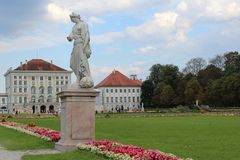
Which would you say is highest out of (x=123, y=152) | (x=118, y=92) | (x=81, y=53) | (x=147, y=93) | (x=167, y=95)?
(x=118, y=92)

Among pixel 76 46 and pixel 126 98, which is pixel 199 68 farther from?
pixel 76 46

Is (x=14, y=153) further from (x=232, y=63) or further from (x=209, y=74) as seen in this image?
(x=209, y=74)

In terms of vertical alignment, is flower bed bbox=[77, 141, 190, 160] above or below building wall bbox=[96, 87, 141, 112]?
below

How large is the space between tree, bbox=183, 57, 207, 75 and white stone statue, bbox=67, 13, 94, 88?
91.7 meters

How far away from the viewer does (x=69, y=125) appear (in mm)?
15312

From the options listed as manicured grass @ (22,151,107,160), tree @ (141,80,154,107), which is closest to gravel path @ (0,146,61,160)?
manicured grass @ (22,151,107,160)

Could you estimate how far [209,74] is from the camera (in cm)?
9725

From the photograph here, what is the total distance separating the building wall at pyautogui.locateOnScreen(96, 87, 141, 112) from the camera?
147m

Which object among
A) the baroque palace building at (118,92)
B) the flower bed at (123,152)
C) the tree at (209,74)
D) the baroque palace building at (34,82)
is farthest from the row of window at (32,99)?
the flower bed at (123,152)

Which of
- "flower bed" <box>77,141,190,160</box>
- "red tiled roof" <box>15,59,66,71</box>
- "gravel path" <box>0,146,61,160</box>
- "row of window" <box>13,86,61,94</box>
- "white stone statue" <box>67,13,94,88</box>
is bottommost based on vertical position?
"gravel path" <box>0,146,61,160</box>

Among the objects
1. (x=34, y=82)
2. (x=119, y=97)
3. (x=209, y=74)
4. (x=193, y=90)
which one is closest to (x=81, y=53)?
(x=193, y=90)

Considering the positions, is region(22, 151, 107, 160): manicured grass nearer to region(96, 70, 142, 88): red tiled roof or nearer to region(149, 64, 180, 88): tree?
region(149, 64, 180, 88): tree

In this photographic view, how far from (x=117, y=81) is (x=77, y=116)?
437 feet

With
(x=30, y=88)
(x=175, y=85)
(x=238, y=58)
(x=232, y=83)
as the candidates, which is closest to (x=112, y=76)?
(x=30, y=88)
